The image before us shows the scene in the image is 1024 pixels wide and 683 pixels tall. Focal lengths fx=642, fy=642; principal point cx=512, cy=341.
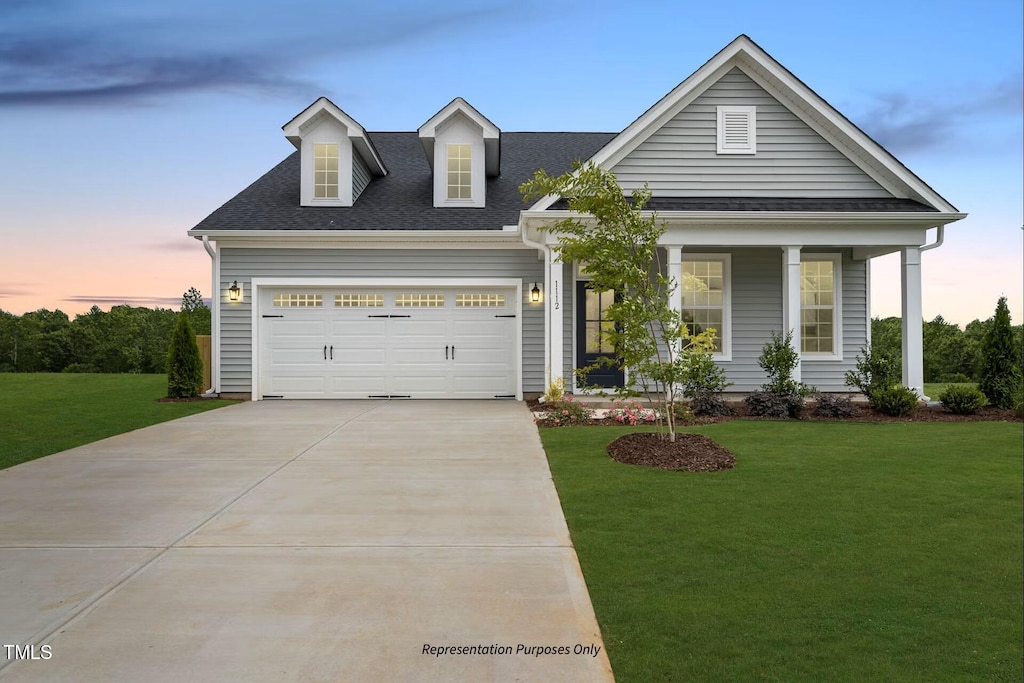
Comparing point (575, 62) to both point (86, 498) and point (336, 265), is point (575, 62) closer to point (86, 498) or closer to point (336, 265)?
point (336, 265)

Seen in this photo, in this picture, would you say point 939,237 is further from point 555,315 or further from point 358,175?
point 358,175

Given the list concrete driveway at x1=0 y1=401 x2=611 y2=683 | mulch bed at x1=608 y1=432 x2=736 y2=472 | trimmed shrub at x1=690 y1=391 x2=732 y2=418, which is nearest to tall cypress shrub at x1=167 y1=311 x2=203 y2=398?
concrete driveway at x1=0 y1=401 x2=611 y2=683

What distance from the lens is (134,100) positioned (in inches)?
545

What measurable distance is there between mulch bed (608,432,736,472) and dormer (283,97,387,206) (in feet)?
31.7

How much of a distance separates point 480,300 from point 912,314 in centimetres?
846

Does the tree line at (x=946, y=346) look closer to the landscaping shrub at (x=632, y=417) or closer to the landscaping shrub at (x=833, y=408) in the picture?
the landscaping shrub at (x=833, y=408)

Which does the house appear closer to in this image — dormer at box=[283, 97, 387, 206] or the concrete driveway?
dormer at box=[283, 97, 387, 206]

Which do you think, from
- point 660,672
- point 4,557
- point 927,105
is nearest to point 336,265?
point 4,557

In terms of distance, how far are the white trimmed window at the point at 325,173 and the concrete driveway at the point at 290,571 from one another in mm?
8567

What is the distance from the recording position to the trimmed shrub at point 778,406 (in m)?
10.8

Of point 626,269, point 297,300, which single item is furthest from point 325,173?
point 626,269

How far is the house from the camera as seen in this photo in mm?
12500

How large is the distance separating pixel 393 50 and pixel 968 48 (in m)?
12.4

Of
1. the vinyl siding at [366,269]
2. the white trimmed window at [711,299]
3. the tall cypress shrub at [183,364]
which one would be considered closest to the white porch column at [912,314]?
the white trimmed window at [711,299]
